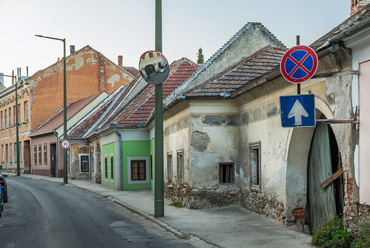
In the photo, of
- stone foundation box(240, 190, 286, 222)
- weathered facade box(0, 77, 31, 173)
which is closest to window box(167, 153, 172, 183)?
stone foundation box(240, 190, 286, 222)

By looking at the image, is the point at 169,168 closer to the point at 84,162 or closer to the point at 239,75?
the point at 239,75

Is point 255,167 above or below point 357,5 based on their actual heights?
below

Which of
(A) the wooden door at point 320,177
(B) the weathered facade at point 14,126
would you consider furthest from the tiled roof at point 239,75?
(B) the weathered facade at point 14,126

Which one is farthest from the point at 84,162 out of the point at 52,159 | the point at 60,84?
the point at 60,84

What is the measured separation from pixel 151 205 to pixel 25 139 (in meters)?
35.0

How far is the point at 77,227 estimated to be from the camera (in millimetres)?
12531

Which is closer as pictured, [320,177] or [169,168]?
[320,177]

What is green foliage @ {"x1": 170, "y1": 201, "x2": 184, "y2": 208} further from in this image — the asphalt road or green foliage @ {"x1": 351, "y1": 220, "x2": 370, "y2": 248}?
green foliage @ {"x1": 351, "y1": 220, "x2": 370, "y2": 248}

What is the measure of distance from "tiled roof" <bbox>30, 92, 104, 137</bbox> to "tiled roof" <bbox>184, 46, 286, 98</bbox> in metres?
23.2

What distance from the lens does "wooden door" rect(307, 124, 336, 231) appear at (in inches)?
419

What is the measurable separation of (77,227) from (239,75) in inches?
272

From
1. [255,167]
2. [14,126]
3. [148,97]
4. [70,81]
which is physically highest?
[70,81]

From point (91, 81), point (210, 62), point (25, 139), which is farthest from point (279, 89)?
point (25, 139)

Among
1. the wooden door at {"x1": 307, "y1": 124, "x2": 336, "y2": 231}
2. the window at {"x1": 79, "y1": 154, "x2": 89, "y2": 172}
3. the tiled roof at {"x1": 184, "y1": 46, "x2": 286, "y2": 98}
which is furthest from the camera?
the window at {"x1": 79, "y1": 154, "x2": 89, "y2": 172}
